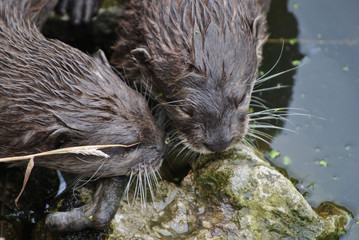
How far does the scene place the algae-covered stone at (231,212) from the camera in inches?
129

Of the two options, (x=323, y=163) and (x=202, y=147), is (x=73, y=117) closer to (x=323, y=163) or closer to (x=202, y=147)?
(x=202, y=147)

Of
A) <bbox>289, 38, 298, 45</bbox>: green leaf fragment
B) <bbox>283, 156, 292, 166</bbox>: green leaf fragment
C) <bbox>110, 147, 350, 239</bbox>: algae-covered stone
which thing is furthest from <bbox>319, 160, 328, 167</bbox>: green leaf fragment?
<bbox>289, 38, 298, 45</bbox>: green leaf fragment

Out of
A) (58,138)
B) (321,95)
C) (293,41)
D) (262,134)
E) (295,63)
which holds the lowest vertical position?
(262,134)

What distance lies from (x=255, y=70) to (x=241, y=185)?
2.74 feet

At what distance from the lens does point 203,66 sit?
3385 mm

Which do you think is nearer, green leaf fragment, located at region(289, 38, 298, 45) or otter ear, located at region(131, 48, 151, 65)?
otter ear, located at region(131, 48, 151, 65)

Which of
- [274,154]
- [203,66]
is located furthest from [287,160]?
[203,66]

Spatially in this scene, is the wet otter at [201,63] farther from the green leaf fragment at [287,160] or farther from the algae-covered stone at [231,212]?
the green leaf fragment at [287,160]

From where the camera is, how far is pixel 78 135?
3.19 meters

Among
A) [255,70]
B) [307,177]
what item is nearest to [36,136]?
[255,70]

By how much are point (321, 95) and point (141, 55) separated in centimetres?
158

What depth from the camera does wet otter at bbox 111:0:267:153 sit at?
3.39 meters

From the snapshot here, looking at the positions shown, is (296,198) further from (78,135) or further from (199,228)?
(78,135)

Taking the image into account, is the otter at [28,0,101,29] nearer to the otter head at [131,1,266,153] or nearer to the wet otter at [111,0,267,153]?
the wet otter at [111,0,267,153]
